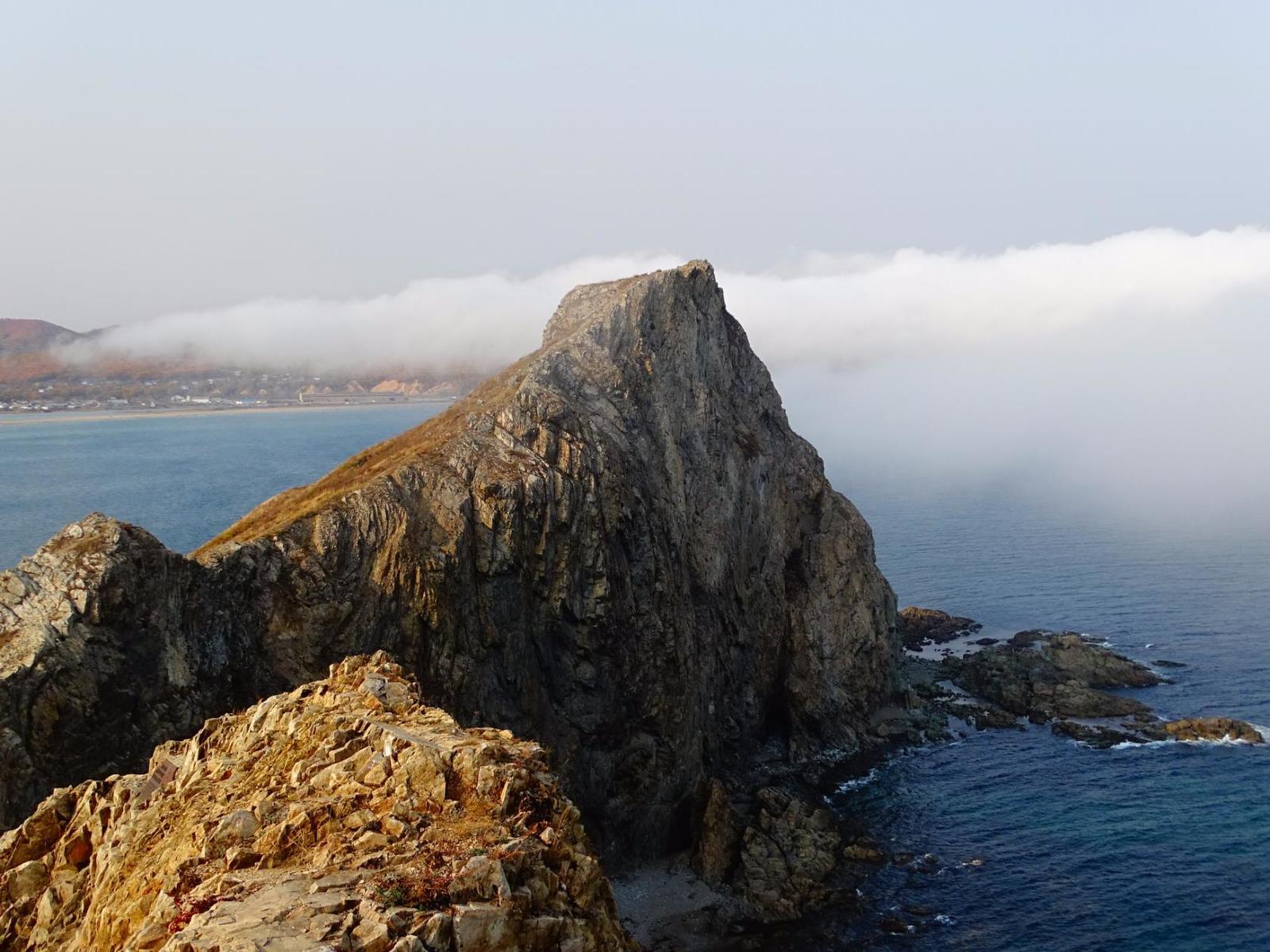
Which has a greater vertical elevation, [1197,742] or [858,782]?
[1197,742]

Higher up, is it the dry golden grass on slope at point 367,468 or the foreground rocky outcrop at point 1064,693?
the dry golden grass on slope at point 367,468

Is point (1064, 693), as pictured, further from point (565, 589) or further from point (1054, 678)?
point (565, 589)

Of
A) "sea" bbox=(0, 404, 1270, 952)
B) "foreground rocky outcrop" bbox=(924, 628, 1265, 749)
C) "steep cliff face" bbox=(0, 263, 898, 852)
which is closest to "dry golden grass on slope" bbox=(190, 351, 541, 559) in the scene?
"steep cliff face" bbox=(0, 263, 898, 852)

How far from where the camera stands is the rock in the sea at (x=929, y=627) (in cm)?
10912

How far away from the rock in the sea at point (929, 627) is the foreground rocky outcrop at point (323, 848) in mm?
93957

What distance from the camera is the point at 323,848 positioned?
17.1 meters

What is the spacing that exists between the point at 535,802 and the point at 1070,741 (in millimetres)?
74985

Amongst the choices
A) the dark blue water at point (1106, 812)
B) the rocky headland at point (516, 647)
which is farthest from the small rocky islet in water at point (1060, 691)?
the rocky headland at point (516, 647)

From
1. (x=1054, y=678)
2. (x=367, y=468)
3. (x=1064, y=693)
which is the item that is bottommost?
(x=1064, y=693)

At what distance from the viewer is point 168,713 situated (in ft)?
138

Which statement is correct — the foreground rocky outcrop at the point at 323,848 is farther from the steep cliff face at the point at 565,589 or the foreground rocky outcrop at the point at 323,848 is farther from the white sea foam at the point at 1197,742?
the white sea foam at the point at 1197,742

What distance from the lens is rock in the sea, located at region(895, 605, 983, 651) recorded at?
109125 millimetres

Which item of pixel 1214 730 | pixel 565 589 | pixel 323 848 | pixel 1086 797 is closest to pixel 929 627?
pixel 1214 730

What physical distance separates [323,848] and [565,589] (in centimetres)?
4338
